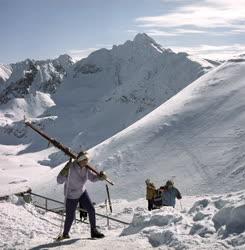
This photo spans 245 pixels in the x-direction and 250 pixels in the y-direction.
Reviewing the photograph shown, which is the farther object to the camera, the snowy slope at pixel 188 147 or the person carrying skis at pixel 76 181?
the snowy slope at pixel 188 147

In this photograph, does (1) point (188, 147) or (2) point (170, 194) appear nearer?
(2) point (170, 194)

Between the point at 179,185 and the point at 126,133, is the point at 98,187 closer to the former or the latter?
the point at 179,185

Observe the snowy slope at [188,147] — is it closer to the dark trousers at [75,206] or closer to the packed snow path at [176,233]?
the packed snow path at [176,233]

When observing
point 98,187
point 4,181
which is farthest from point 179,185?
point 4,181

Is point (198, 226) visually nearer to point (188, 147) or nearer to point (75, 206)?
point (75, 206)

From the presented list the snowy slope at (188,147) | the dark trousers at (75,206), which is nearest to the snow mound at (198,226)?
the dark trousers at (75,206)

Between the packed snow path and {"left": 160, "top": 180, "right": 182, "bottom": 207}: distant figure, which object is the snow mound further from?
{"left": 160, "top": 180, "right": 182, "bottom": 207}: distant figure

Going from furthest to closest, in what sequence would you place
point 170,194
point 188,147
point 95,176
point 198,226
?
1. point 188,147
2. point 170,194
3. point 95,176
4. point 198,226

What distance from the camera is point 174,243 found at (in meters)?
7.69

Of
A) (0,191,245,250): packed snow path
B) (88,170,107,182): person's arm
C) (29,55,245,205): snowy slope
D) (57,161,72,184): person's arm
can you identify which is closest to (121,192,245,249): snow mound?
(0,191,245,250): packed snow path

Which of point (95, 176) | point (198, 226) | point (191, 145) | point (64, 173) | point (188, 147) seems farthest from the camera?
point (191, 145)

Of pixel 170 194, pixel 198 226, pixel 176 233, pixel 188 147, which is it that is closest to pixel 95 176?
pixel 176 233

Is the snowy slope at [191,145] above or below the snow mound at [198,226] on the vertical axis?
above

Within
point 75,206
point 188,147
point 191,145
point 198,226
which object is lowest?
point 198,226
